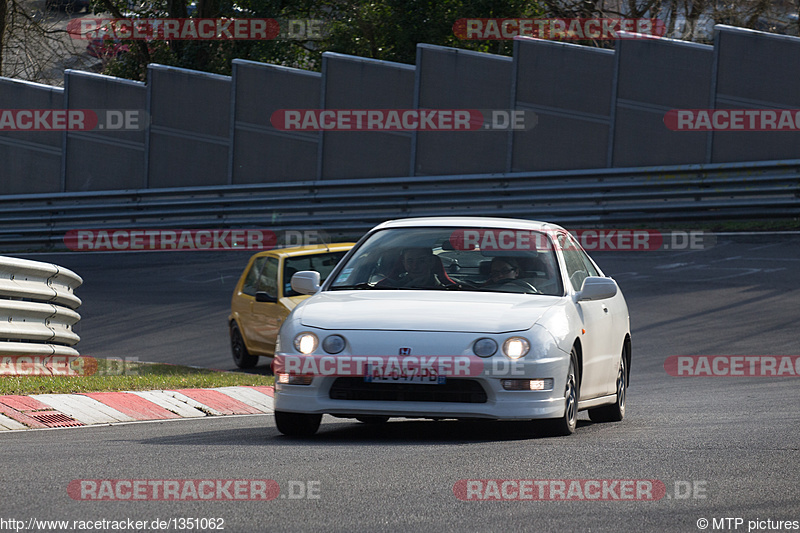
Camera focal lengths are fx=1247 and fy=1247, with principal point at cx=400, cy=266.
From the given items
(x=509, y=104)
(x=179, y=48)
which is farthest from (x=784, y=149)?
(x=179, y=48)

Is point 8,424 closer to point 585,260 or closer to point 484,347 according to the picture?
point 484,347

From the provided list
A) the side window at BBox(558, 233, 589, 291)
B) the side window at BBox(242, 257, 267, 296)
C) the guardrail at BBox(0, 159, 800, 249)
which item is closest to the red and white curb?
the side window at BBox(558, 233, 589, 291)

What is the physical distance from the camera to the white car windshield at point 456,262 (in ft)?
27.8

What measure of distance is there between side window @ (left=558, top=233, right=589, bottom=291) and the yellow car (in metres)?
5.63

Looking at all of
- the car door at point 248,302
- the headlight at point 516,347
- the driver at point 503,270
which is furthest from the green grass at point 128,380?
the headlight at point 516,347

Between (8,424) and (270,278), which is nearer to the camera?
(8,424)

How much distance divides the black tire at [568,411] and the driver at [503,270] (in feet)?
2.56

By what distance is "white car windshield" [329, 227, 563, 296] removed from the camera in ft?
27.8

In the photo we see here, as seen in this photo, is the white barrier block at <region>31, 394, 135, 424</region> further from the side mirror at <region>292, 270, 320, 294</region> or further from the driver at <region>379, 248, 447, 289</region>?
the driver at <region>379, 248, 447, 289</region>

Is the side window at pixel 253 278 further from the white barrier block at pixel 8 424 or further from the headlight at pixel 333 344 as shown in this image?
the headlight at pixel 333 344

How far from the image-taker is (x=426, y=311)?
25.3ft

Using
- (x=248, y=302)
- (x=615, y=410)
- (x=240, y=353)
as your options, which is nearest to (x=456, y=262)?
(x=615, y=410)

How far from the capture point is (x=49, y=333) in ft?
38.7

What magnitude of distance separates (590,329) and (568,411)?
2.67ft
